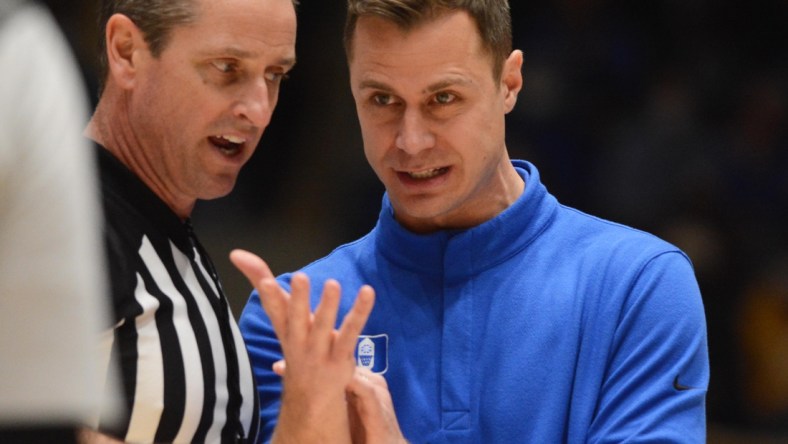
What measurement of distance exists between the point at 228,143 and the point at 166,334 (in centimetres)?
58

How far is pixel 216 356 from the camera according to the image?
104 inches

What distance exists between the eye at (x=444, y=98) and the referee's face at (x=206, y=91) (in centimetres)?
38

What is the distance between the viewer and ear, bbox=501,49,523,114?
9.75 feet

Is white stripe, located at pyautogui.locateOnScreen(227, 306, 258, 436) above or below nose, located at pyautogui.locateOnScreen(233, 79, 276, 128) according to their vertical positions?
below

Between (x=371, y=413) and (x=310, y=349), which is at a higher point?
(x=310, y=349)

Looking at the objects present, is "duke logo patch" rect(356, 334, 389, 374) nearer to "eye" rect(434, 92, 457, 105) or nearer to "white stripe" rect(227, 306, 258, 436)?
"white stripe" rect(227, 306, 258, 436)

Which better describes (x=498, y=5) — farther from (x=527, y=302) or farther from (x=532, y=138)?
(x=532, y=138)

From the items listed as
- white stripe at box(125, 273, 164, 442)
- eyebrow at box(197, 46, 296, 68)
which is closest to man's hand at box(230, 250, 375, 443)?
white stripe at box(125, 273, 164, 442)

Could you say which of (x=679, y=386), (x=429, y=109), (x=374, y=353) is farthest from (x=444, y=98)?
(x=679, y=386)

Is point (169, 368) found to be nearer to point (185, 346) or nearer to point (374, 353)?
point (185, 346)

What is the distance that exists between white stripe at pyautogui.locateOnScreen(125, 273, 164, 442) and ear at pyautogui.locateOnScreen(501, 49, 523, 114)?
108 cm

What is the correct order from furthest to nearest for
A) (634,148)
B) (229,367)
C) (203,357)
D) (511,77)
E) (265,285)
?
(634,148), (511,77), (229,367), (203,357), (265,285)

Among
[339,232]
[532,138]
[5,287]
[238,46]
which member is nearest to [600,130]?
[532,138]

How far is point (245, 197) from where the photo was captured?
23.9 ft
